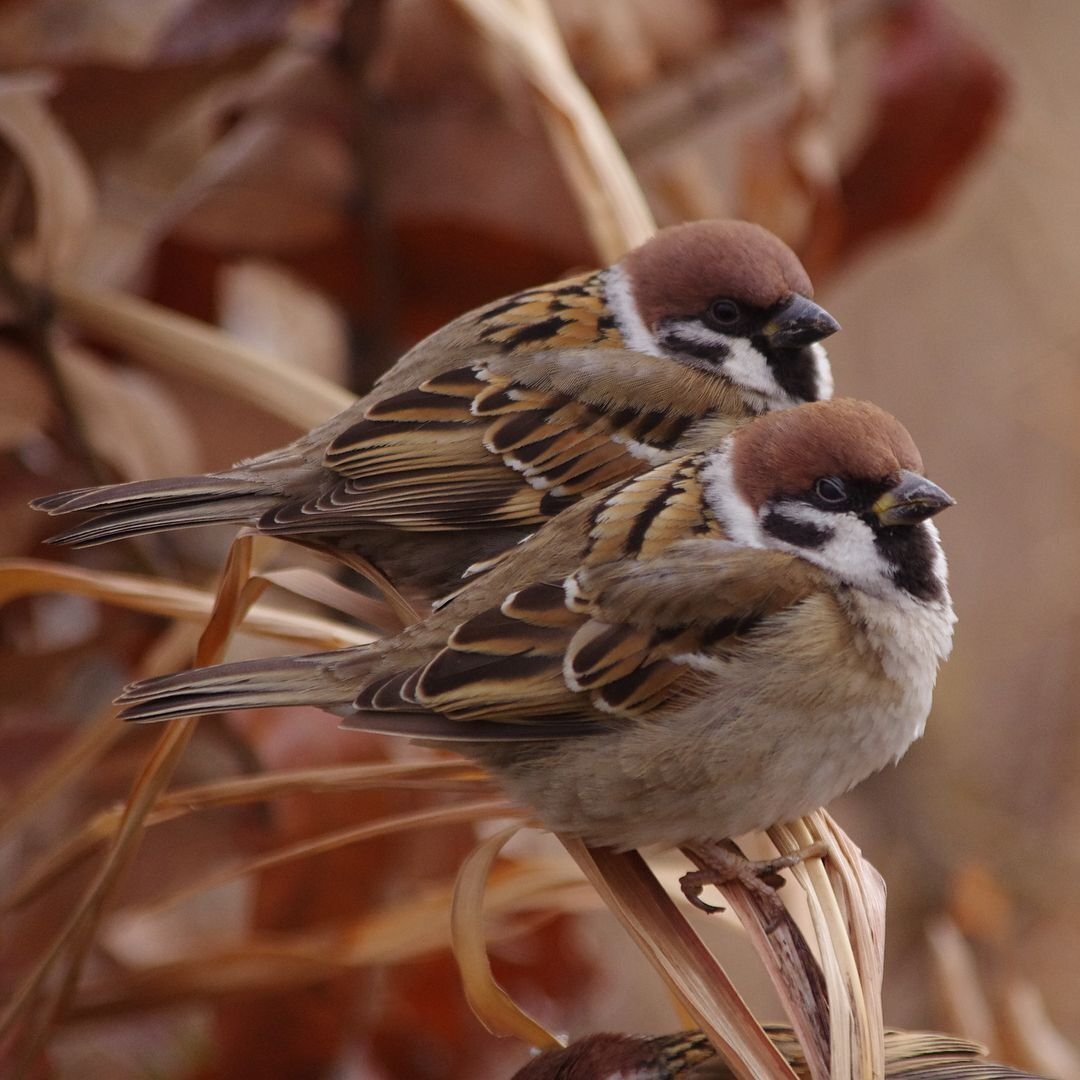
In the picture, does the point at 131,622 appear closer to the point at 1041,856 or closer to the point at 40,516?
the point at 40,516

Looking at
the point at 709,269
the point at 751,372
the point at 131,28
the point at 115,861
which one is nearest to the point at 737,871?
the point at 115,861

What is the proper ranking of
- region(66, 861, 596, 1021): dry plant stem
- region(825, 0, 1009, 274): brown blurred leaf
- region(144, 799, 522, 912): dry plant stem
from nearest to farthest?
region(144, 799, 522, 912): dry plant stem, region(66, 861, 596, 1021): dry plant stem, region(825, 0, 1009, 274): brown blurred leaf

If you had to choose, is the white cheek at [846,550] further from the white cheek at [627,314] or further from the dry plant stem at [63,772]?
the dry plant stem at [63,772]

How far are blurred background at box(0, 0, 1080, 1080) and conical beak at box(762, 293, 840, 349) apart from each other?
0.55 meters

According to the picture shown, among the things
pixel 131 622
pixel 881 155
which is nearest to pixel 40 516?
pixel 131 622

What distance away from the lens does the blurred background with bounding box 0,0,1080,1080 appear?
2.45 meters

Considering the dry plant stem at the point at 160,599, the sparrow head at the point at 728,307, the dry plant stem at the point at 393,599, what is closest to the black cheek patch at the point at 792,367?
the sparrow head at the point at 728,307

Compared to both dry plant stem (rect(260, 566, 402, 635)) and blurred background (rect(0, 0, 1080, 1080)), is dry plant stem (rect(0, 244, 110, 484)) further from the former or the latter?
dry plant stem (rect(260, 566, 402, 635))

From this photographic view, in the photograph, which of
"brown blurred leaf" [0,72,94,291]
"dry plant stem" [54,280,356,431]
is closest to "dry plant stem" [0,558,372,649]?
"dry plant stem" [54,280,356,431]

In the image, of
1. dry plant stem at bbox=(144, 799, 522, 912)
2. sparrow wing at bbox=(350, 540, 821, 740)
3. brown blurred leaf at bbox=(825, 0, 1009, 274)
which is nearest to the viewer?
dry plant stem at bbox=(144, 799, 522, 912)

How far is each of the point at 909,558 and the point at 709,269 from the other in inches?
26.7

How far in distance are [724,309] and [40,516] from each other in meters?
1.21

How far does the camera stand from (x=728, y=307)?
235cm

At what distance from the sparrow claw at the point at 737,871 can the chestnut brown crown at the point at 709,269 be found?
2.94 ft
